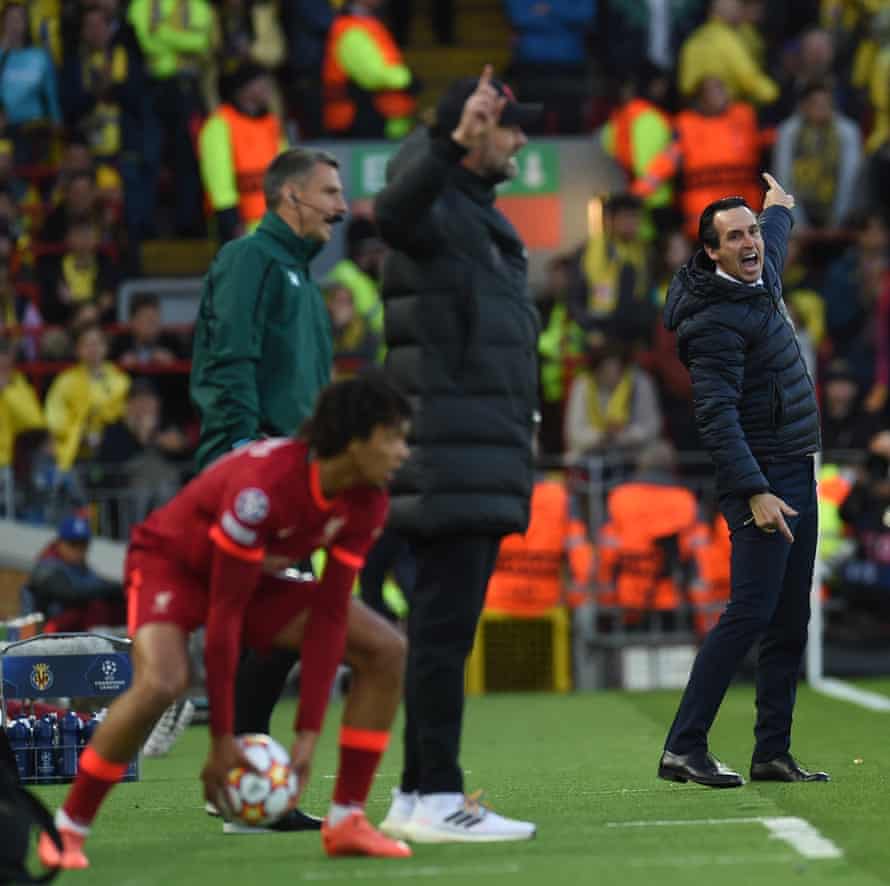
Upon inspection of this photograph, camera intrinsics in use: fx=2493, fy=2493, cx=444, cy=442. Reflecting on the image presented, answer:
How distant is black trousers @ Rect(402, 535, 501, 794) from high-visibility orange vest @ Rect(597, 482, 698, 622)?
9349 millimetres

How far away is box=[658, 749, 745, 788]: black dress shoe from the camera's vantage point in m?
8.16

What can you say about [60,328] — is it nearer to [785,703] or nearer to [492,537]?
[785,703]

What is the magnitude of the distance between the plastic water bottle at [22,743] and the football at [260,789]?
3.13 m

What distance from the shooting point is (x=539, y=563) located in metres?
16.2

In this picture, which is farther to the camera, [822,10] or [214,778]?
[822,10]

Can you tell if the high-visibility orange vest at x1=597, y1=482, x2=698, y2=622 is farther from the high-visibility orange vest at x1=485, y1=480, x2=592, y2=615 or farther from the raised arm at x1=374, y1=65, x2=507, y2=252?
the raised arm at x1=374, y1=65, x2=507, y2=252

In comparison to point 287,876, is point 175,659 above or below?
above

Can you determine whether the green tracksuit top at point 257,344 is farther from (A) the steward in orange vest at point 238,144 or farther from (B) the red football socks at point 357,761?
(A) the steward in orange vest at point 238,144

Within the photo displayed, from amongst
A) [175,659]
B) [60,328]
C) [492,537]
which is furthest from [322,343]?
[60,328]

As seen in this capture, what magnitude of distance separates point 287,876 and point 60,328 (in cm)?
1260

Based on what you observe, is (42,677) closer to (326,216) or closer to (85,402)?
(326,216)

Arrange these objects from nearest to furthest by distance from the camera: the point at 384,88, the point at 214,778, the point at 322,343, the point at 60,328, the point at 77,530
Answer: the point at 214,778 → the point at 322,343 → the point at 77,530 → the point at 60,328 → the point at 384,88

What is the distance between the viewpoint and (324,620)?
20.6ft

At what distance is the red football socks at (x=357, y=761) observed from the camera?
6465mm
